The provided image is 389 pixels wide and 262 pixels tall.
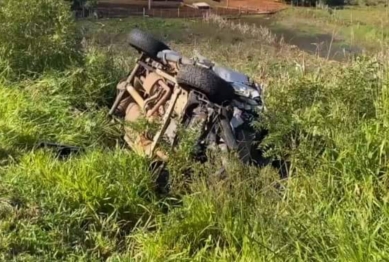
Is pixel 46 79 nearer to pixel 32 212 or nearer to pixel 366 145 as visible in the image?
pixel 32 212

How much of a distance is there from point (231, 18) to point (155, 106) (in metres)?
21.6

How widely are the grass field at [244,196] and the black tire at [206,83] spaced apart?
381mm

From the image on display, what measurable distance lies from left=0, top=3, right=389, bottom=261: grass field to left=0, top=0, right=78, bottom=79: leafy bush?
4.99 feet

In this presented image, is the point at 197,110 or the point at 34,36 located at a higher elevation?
the point at 34,36

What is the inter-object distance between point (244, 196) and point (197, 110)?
42.6 inches

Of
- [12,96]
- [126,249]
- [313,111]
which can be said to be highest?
[313,111]

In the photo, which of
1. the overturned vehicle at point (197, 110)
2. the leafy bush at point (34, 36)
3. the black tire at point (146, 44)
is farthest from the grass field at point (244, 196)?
the leafy bush at point (34, 36)

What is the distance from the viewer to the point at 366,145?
3256mm

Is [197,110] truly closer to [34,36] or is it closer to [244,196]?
[244,196]

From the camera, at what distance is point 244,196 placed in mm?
3441

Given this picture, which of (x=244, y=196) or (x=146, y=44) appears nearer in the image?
(x=244, y=196)

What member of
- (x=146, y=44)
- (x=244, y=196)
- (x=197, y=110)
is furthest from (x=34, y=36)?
(x=244, y=196)

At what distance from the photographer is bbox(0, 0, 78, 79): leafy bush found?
586 cm

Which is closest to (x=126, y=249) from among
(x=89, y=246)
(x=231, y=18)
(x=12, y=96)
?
(x=89, y=246)
